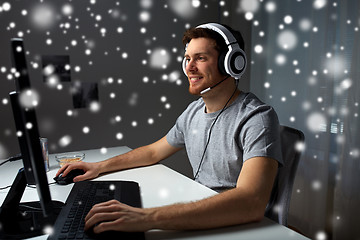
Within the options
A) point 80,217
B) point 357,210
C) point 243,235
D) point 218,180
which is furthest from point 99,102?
A: point 357,210

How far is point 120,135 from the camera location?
2.08 metres

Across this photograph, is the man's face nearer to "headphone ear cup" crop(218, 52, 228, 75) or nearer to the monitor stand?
"headphone ear cup" crop(218, 52, 228, 75)

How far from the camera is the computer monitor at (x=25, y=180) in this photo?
0.55 metres

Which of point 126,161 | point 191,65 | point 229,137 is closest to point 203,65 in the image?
point 191,65

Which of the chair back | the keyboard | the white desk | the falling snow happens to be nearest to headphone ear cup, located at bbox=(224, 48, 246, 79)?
the chair back

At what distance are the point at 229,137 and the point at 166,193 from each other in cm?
31

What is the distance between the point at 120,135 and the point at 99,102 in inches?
10.4

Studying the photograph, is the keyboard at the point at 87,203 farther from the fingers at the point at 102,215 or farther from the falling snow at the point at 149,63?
the falling snow at the point at 149,63

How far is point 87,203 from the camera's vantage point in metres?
0.84

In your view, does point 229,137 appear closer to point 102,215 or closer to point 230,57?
point 230,57

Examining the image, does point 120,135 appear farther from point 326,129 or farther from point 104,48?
point 326,129

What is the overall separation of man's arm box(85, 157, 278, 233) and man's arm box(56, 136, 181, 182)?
45cm

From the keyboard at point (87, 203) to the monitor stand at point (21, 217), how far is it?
41 mm

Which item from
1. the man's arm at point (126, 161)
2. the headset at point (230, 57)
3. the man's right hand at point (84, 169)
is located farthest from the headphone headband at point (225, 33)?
the man's right hand at point (84, 169)
